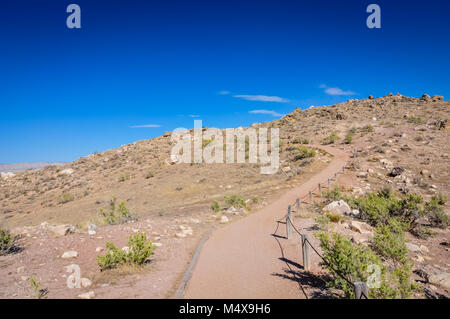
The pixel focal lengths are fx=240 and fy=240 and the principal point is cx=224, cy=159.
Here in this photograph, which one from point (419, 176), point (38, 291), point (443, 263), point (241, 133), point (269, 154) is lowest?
point (443, 263)

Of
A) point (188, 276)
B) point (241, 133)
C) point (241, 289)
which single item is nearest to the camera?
point (241, 289)

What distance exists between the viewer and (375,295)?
448 cm

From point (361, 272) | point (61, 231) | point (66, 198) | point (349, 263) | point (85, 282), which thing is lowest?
point (66, 198)

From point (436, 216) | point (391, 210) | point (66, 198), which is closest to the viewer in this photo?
point (436, 216)

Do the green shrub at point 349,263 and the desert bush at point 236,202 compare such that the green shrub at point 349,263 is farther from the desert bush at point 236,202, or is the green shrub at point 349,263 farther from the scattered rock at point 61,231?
the desert bush at point 236,202

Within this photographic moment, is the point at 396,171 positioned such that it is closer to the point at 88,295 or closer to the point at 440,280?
the point at 440,280

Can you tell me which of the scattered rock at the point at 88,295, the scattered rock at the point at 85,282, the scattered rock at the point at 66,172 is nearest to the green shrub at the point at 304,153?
the scattered rock at the point at 85,282

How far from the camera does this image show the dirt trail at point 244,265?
5875mm

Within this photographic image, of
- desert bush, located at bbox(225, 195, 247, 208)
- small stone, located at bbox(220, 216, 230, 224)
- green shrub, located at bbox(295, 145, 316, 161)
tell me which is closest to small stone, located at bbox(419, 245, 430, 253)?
small stone, located at bbox(220, 216, 230, 224)

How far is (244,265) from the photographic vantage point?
24.6ft

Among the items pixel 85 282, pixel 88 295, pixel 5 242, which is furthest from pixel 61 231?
pixel 88 295

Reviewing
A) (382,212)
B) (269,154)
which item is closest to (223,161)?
(269,154)
